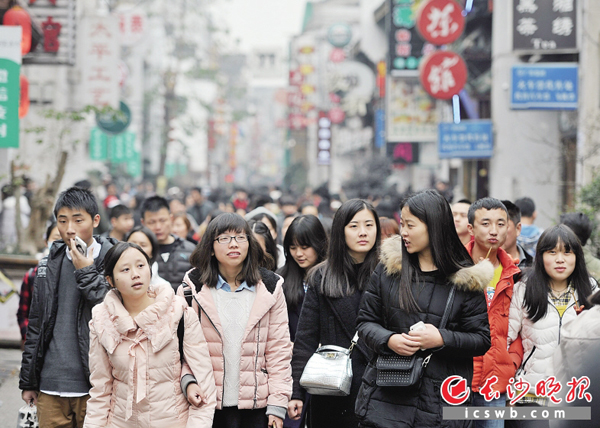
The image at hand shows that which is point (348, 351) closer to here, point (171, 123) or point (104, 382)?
point (104, 382)

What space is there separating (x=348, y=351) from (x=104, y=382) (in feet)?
4.46

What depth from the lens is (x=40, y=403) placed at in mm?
4688

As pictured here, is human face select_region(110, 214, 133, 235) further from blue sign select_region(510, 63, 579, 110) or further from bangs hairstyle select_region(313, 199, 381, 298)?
blue sign select_region(510, 63, 579, 110)

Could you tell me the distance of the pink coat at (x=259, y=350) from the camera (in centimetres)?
437

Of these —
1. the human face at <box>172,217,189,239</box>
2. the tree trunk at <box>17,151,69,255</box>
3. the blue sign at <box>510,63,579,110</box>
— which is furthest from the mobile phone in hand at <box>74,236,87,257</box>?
the blue sign at <box>510,63,579,110</box>

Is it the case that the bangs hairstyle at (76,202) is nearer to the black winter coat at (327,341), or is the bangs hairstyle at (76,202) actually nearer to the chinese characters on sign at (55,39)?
the black winter coat at (327,341)

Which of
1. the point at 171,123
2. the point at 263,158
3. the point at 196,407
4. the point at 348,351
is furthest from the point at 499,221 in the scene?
the point at 263,158

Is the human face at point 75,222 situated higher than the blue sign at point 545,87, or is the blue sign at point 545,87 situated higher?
the blue sign at point 545,87

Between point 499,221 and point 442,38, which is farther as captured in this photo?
point 442,38

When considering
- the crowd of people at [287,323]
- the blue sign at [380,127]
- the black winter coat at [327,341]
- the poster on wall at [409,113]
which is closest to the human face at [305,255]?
the crowd of people at [287,323]

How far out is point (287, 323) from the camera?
4.55 meters

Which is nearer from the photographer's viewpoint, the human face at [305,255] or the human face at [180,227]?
the human face at [305,255]

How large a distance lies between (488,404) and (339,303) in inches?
42.7

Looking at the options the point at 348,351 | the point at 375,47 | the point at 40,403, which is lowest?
the point at 40,403
